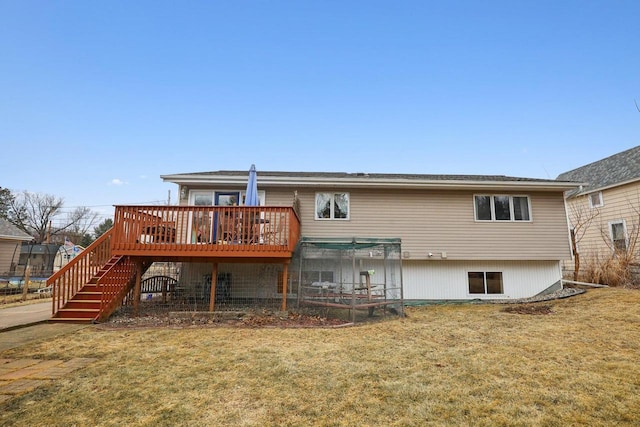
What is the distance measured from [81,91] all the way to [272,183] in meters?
10.6

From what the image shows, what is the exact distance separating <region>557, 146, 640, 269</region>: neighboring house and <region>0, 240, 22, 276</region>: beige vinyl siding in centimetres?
2919

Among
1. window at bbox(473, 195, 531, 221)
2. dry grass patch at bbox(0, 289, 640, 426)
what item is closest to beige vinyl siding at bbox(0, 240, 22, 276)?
dry grass patch at bbox(0, 289, 640, 426)

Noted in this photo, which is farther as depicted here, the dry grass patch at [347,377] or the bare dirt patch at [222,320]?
the bare dirt patch at [222,320]

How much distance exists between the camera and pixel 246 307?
9.31 m

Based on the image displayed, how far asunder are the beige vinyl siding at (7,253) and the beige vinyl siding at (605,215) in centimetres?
2995

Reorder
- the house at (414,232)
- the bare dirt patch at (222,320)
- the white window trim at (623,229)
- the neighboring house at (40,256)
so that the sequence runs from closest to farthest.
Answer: the bare dirt patch at (222,320), the house at (414,232), the white window trim at (623,229), the neighboring house at (40,256)

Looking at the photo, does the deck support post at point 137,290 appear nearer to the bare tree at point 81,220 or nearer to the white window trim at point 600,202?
the white window trim at point 600,202

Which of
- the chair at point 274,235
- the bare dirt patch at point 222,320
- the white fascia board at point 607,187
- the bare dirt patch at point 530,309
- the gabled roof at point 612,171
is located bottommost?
the bare dirt patch at point 222,320

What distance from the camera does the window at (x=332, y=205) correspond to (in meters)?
11.0

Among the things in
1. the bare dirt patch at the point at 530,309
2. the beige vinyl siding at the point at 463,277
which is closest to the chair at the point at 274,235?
the beige vinyl siding at the point at 463,277

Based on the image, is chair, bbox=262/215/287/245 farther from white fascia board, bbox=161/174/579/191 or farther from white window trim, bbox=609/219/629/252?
white window trim, bbox=609/219/629/252

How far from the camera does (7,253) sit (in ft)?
62.5

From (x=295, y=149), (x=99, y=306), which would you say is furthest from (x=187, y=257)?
(x=295, y=149)

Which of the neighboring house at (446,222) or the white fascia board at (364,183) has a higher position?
the white fascia board at (364,183)
